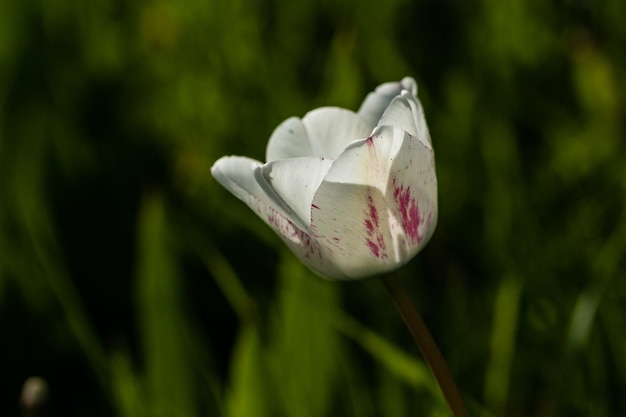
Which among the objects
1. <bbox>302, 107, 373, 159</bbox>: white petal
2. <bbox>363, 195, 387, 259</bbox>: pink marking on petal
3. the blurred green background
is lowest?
the blurred green background

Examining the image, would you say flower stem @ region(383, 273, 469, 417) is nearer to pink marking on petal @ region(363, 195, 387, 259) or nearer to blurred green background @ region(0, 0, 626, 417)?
pink marking on petal @ region(363, 195, 387, 259)

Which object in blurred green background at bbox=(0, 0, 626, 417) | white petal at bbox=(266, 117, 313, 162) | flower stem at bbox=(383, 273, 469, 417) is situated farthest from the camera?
blurred green background at bbox=(0, 0, 626, 417)

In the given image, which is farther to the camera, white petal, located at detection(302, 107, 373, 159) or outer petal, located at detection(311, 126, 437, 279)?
white petal, located at detection(302, 107, 373, 159)

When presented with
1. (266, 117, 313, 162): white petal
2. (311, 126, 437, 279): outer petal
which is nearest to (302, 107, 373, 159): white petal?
(266, 117, 313, 162): white petal

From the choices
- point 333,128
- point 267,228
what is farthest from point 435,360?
point 267,228

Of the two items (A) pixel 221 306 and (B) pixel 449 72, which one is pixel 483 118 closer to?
(B) pixel 449 72

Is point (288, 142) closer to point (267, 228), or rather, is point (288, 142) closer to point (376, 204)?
point (376, 204)

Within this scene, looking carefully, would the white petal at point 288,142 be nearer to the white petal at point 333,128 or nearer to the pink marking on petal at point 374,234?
the white petal at point 333,128
